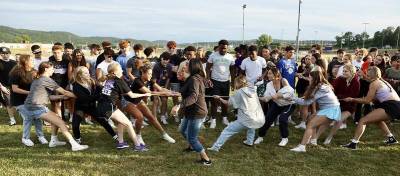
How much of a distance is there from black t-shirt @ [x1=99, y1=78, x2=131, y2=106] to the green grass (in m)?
1.03

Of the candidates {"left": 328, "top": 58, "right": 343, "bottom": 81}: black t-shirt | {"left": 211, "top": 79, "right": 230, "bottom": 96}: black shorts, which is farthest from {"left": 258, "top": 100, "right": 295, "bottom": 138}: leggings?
{"left": 328, "top": 58, "right": 343, "bottom": 81}: black t-shirt

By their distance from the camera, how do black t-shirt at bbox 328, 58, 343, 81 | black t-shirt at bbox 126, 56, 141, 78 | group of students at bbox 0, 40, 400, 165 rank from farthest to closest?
black t-shirt at bbox 328, 58, 343, 81 → black t-shirt at bbox 126, 56, 141, 78 → group of students at bbox 0, 40, 400, 165

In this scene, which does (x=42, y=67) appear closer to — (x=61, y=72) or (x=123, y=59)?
(x=61, y=72)

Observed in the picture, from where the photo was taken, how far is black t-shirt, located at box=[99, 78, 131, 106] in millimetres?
6613

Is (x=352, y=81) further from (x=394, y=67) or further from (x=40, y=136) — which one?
(x=40, y=136)

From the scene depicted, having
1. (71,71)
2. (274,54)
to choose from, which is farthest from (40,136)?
(274,54)

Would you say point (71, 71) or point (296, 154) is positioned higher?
point (71, 71)

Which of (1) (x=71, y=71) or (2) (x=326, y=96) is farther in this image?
(1) (x=71, y=71)

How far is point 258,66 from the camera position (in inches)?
363

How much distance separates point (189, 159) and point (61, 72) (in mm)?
4064

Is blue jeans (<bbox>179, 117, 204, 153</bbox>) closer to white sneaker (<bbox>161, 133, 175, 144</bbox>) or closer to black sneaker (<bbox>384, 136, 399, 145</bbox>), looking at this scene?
white sneaker (<bbox>161, 133, 175, 144</bbox>)

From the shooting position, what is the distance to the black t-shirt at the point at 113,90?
260 inches

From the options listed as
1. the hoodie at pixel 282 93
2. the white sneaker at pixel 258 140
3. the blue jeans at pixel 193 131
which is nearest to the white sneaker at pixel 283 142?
the white sneaker at pixel 258 140

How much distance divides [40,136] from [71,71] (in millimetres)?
1775
